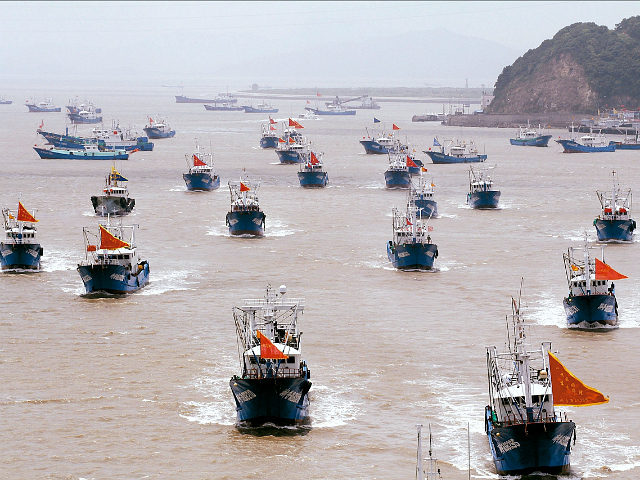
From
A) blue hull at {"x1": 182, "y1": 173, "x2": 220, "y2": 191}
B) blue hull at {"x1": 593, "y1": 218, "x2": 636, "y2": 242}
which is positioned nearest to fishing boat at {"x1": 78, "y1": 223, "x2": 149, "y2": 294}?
blue hull at {"x1": 593, "y1": 218, "x2": 636, "y2": 242}

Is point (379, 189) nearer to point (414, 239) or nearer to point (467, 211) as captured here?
point (467, 211)

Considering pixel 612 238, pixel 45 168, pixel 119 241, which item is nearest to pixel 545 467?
pixel 119 241

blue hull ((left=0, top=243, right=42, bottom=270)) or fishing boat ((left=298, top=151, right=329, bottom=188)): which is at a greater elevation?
fishing boat ((left=298, top=151, right=329, bottom=188))

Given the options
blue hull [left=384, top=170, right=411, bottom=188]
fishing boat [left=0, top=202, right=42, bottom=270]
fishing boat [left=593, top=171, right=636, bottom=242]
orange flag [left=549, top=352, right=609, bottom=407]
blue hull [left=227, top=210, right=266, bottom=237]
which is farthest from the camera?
blue hull [left=384, top=170, right=411, bottom=188]

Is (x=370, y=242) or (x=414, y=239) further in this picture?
(x=370, y=242)

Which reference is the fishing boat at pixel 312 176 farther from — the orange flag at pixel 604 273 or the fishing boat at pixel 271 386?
the fishing boat at pixel 271 386

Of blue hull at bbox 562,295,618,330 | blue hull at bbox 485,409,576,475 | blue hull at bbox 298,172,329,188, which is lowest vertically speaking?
blue hull at bbox 485,409,576,475

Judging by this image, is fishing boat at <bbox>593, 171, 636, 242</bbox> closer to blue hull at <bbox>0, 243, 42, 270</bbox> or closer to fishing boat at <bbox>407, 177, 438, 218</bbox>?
fishing boat at <bbox>407, 177, 438, 218</bbox>
